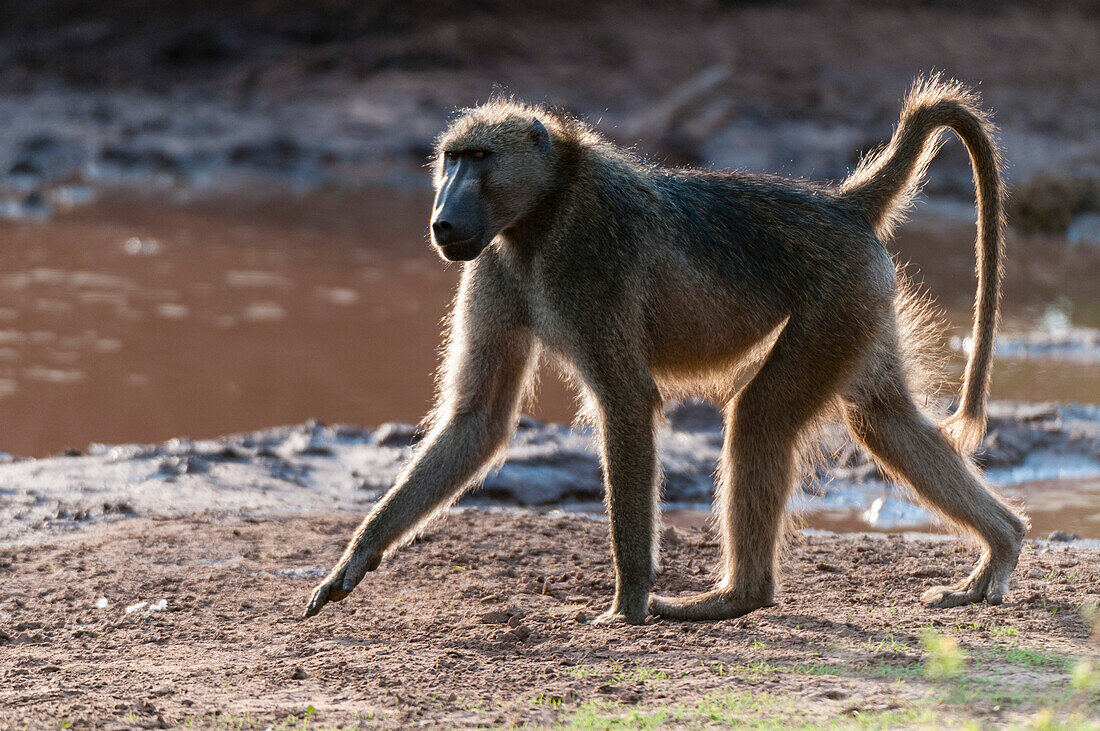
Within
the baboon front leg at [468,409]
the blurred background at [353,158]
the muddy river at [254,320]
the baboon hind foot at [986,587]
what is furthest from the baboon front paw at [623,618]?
the blurred background at [353,158]

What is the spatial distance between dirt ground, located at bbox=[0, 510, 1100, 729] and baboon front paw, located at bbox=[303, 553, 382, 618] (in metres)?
0.14

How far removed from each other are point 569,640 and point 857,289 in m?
1.42

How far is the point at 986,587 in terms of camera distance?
4.22 metres

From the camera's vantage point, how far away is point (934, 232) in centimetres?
1424

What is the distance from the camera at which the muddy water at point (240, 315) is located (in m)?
7.71

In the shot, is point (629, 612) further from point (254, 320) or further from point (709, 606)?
point (254, 320)

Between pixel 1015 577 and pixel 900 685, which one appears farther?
pixel 1015 577

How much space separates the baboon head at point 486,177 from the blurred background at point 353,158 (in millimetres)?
1582

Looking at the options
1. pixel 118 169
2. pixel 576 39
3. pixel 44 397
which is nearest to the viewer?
pixel 44 397

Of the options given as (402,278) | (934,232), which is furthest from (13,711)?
(934,232)

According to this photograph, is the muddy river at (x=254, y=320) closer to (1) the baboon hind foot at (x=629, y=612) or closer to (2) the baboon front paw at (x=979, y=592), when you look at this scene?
(2) the baboon front paw at (x=979, y=592)

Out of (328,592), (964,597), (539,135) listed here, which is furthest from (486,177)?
(964,597)

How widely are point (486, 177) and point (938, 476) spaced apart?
1.75 meters

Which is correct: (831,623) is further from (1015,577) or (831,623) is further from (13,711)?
(13,711)
